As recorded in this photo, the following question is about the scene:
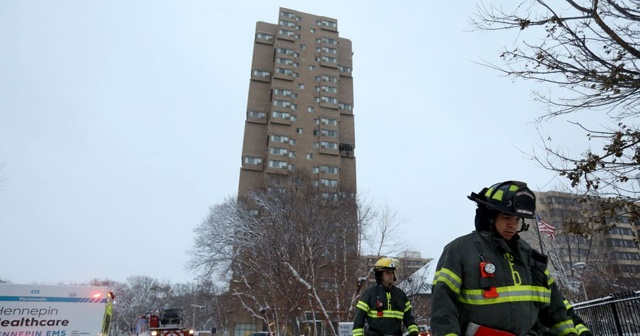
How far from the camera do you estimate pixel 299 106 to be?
216 feet

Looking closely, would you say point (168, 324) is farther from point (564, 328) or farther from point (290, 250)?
point (564, 328)

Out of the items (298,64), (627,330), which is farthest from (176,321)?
(298,64)

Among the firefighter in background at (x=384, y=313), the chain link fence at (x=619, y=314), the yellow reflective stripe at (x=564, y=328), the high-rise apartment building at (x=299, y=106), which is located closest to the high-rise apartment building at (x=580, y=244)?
the chain link fence at (x=619, y=314)

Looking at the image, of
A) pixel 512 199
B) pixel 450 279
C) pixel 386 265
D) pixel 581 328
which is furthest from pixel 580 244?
pixel 450 279

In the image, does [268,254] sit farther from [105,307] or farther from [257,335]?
[105,307]

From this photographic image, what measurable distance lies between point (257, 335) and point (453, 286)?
32392 millimetres

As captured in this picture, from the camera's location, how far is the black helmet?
8.49 ft

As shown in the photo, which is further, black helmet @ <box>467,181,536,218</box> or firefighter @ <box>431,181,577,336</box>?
black helmet @ <box>467,181,536,218</box>

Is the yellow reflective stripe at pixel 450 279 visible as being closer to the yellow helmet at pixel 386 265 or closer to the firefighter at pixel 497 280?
the firefighter at pixel 497 280

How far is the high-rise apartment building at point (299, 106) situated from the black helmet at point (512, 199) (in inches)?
2077

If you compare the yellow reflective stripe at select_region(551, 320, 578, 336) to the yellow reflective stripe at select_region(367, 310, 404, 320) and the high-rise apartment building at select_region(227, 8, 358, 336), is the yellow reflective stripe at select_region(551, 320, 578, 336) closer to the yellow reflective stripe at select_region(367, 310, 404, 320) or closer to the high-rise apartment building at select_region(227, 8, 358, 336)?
the yellow reflective stripe at select_region(367, 310, 404, 320)

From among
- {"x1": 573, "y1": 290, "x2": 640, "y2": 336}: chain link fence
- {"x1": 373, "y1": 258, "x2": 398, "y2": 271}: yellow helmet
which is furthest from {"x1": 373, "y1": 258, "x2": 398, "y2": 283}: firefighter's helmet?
{"x1": 573, "y1": 290, "x2": 640, "y2": 336}: chain link fence

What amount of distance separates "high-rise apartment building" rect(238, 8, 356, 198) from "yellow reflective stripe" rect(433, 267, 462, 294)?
5281cm

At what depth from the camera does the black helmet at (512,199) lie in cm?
259
